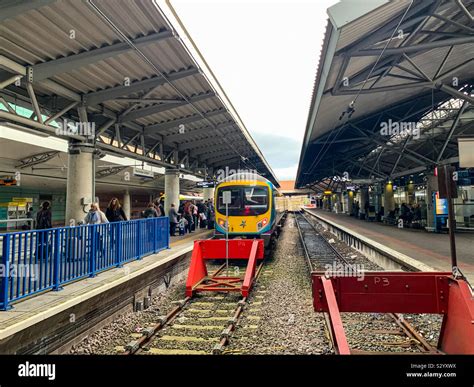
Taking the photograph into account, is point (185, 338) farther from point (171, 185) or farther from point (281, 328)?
point (171, 185)

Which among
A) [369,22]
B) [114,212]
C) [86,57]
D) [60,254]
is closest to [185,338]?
[60,254]

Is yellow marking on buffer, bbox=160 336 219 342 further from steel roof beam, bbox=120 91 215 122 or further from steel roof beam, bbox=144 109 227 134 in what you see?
steel roof beam, bbox=144 109 227 134

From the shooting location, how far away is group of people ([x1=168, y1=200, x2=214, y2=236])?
46.6ft

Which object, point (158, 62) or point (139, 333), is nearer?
point (139, 333)

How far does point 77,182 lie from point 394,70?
1109 centimetres

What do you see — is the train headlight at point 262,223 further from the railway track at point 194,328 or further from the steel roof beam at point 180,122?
the steel roof beam at point 180,122

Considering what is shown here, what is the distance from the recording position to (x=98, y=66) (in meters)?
7.72

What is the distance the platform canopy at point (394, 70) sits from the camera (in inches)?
272

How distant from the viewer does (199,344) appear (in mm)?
4535

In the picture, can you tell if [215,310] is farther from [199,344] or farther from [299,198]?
[299,198]

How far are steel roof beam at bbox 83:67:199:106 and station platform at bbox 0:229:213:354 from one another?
4.50 metres

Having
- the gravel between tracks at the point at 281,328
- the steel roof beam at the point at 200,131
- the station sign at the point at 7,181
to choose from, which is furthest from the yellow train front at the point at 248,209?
the station sign at the point at 7,181
